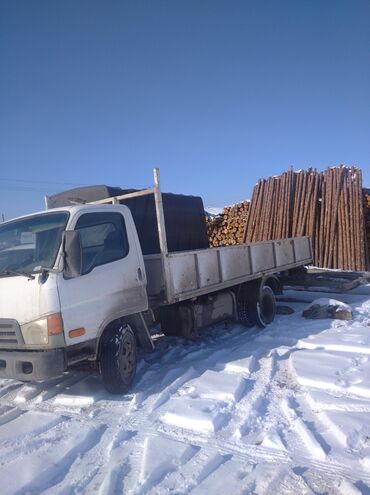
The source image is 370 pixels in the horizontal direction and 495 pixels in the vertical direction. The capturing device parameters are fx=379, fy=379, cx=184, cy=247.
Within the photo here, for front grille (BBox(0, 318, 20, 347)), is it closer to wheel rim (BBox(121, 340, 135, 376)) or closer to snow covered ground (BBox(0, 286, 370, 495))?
snow covered ground (BBox(0, 286, 370, 495))

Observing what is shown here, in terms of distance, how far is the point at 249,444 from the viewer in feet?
10.6

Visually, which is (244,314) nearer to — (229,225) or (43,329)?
(43,329)

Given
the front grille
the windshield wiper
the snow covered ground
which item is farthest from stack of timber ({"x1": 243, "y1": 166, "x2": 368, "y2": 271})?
the front grille

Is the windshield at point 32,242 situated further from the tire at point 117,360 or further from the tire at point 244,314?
the tire at point 244,314

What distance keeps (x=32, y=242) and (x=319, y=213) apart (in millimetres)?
11666

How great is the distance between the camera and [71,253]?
12.8ft

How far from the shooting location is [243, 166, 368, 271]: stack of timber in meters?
12.8

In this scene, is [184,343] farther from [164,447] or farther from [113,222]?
[164,447]

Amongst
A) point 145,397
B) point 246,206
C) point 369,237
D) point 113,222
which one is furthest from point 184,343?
point 246,206

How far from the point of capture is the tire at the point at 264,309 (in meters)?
7.26

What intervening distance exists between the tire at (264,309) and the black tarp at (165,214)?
1951 millimetres

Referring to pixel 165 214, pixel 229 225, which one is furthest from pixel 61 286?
pixel 229 225

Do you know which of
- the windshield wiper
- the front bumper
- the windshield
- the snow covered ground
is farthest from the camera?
the windshield

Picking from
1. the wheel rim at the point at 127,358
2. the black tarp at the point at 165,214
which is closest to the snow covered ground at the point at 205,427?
the wheel rim at the point at 127,358
